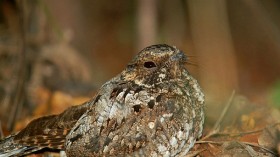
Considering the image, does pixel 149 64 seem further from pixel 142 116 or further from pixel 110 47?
pixel 110 47

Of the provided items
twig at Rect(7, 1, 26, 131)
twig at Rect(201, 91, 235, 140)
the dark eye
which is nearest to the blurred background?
twig at Rect(7, 1, 26, 131)

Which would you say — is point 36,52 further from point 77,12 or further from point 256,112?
point 256,112

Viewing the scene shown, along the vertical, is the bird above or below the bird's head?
below

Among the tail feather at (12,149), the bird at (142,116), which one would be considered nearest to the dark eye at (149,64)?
the bird at (142,116)

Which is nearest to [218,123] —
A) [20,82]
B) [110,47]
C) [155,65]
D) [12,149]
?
[155,65]

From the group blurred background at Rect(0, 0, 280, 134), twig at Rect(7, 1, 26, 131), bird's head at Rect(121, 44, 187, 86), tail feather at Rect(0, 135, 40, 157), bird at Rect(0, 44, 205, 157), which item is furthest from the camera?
twig at Rect(7, 1, 26, 131)

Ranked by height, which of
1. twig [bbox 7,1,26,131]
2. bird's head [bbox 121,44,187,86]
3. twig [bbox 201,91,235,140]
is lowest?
twig [bbox 201,91,235,140]

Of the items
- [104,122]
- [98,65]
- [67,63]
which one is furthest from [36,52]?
[104,122]

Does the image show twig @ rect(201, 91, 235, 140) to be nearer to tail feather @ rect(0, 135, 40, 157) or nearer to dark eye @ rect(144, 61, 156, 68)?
dark eye @ rect(144, 61, 156, 68)
